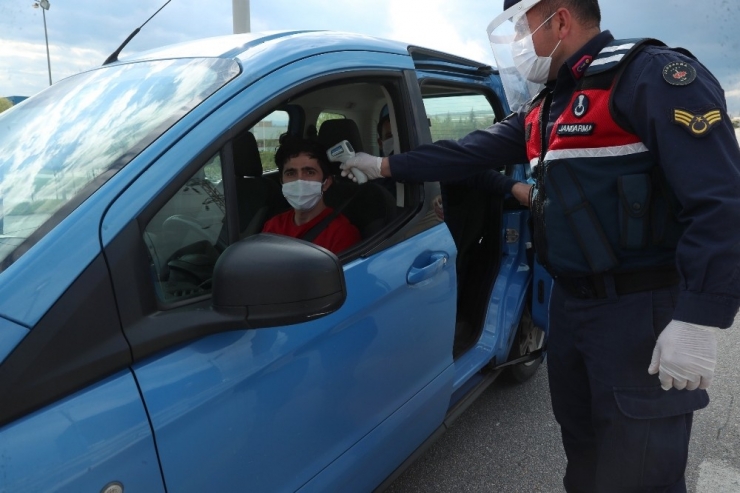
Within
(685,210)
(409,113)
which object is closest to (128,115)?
(409,113)

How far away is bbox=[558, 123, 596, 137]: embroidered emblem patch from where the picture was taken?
1.60m

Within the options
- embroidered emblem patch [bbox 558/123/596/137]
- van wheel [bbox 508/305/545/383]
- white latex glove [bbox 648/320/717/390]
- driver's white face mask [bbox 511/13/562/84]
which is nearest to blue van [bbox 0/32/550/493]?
driver's white face mask [bbox 511/13/562/84]

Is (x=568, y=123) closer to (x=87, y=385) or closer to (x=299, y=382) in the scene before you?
(x=299, y=382)

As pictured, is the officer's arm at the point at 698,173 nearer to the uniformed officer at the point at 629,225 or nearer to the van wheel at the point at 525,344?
the uniformed officer at the point at 629,225

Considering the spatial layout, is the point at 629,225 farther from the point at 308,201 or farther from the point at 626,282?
the point at 308,201

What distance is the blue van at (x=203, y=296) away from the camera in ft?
3.53

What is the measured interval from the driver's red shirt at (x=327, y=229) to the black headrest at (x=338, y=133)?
0.38 meters

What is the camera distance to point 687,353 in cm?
146

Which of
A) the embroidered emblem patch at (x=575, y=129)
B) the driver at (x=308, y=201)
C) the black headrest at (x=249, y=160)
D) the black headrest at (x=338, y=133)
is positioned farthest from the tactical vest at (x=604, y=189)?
the black headrest at (x=249, y=160)

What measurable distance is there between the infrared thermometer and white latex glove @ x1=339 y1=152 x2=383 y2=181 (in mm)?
15

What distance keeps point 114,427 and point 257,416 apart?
0.36m

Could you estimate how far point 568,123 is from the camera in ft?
5.43

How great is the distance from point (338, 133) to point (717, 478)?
2.35 meters

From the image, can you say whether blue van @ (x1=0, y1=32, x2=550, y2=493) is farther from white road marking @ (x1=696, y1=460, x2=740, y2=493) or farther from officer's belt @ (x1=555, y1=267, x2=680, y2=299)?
white road marking @ (x1=696, y1=460, x2=740, y2=493)
